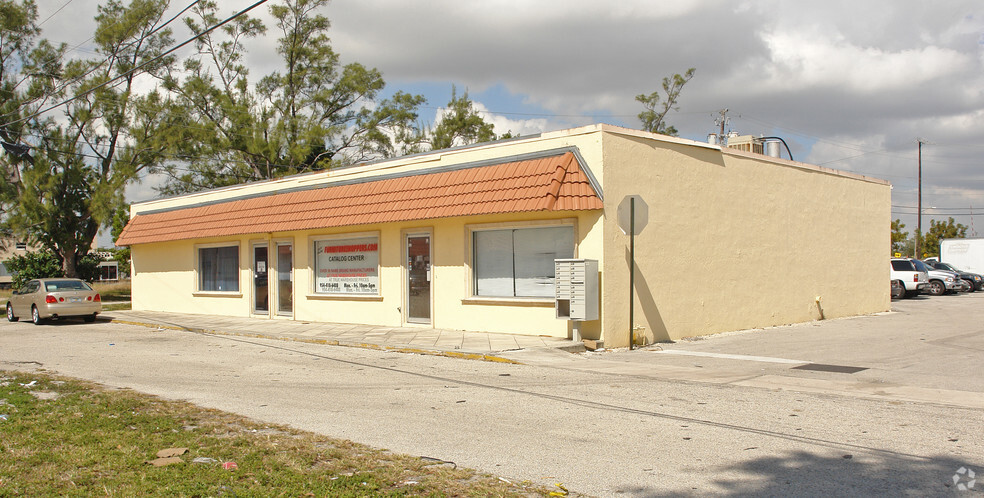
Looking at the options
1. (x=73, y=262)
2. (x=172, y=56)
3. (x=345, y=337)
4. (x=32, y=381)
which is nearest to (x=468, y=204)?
Result: (x=345, y=337)

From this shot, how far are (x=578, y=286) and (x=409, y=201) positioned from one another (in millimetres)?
4933

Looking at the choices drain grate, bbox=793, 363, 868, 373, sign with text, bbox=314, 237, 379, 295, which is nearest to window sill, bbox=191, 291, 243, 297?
sign with text, bbox=314, 237, 379, 295

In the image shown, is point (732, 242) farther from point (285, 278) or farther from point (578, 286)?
point (285, 278)

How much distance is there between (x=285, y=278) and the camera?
799 inches

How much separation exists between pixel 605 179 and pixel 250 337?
8962 mm

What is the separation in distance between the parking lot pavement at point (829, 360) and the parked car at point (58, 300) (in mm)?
15181

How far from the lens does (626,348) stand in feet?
45.5

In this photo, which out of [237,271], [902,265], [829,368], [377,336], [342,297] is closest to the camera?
[829,368]

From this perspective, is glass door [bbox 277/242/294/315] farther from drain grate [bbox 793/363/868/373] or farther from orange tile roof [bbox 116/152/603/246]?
drain grate [bbox 793/363/868/373]

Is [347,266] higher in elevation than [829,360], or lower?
higher

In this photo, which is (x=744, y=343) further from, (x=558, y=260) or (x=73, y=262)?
(x=73, y=262)

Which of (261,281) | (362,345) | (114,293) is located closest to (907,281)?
(362,345)

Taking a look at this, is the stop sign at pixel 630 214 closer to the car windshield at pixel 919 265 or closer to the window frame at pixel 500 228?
the window frame at pixel 500 228

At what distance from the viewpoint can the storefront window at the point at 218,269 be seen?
2195cm
